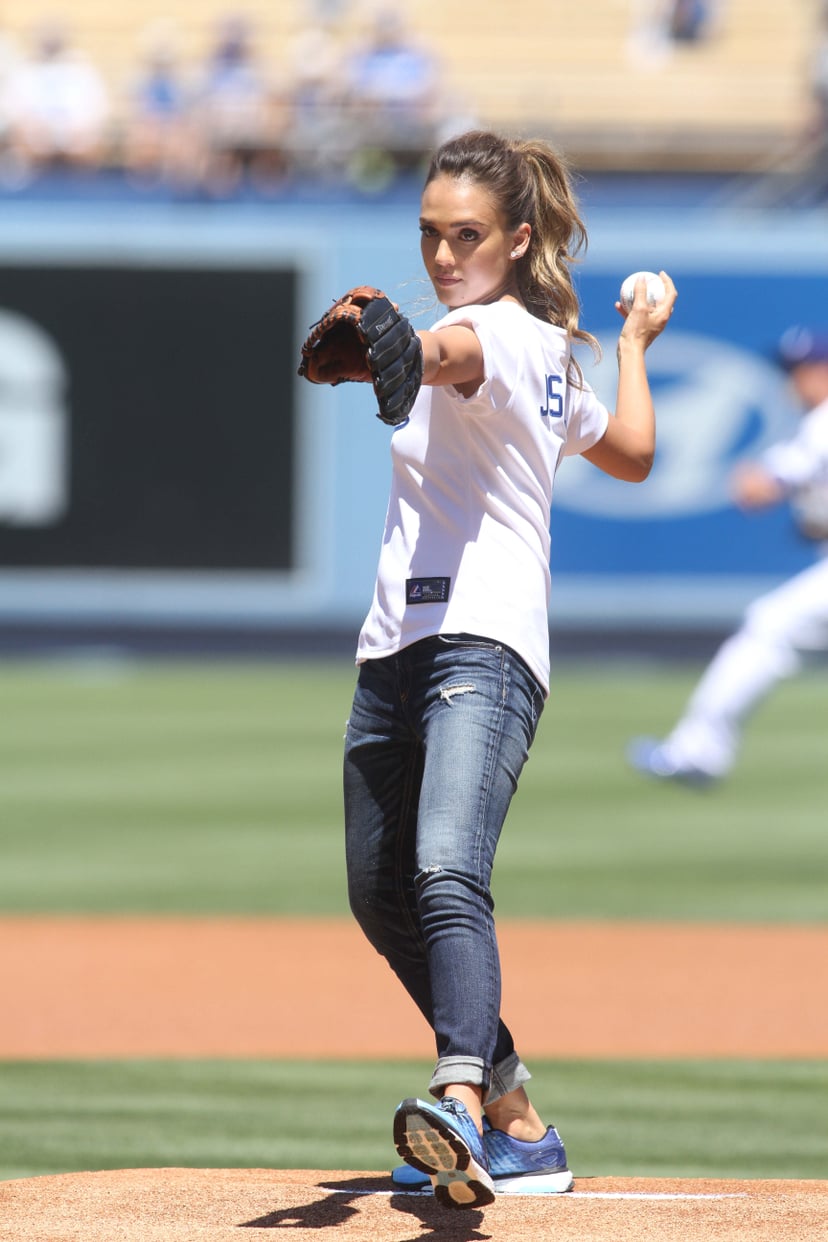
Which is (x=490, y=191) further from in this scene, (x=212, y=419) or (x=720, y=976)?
(x=212, y=419)

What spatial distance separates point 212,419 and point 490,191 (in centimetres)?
1362

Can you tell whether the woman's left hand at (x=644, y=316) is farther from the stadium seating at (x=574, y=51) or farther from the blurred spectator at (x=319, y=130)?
the stadium seating at (x=574, y=51)

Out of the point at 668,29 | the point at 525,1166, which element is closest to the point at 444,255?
the point at 525,1166

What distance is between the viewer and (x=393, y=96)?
1808 centimetres

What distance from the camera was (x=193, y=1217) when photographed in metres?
3.58

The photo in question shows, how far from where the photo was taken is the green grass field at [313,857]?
4.89 meters

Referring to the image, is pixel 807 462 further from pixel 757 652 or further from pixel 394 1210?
pixel 394 1210

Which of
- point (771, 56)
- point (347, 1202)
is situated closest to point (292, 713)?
point (771, 56)

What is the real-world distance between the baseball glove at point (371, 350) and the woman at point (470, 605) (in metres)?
0.09

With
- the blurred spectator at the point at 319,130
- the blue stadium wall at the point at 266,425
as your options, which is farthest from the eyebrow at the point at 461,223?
the blurred spectator at the point at 319,130

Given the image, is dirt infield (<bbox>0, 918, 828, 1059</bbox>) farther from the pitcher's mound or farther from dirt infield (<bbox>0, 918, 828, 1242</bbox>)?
the pitcher's mound

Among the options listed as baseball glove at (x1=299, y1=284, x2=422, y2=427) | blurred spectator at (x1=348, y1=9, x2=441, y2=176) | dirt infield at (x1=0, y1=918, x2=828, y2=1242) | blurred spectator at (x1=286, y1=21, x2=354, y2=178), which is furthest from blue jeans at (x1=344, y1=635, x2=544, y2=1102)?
blurred spectator at (x1=286, y1=21, x2=354, y2=178)

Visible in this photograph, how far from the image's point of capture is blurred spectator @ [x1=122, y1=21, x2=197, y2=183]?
1736 cm

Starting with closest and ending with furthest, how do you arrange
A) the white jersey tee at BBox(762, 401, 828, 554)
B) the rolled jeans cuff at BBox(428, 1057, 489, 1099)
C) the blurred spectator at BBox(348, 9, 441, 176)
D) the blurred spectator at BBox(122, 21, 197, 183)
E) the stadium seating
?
the rolled jeans cuff at BBox(428, 1057, 489, 1099) < the white jersey tee at BBox(762, 401, 828, 554) < the blurred spectator at BBox(122, 21, 197, 183) < the blurred spectator at BBox(348, 9, 441, 176) < the stadium seating
